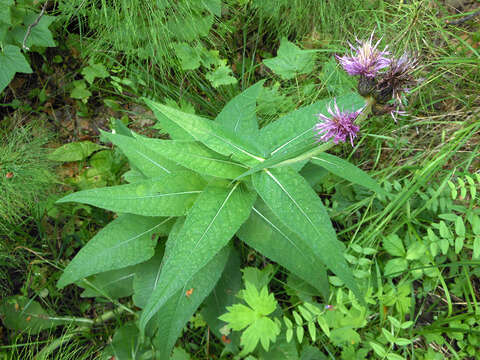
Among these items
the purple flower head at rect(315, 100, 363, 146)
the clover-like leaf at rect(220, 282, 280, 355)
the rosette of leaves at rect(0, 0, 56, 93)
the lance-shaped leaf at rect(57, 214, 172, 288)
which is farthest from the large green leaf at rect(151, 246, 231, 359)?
the rosette of leaves at rect(0, 0, 56, 93)

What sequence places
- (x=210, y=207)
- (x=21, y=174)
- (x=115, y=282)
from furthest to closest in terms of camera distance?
1. (x=21, y=174)
2. (x=115, y=282)
3. (x=210, y=207)

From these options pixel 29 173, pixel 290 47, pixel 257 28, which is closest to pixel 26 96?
pixel 29 173

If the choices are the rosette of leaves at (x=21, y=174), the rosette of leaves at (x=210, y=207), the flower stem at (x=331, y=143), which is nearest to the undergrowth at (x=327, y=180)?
the rosette of leaves at (x=21, y=174)

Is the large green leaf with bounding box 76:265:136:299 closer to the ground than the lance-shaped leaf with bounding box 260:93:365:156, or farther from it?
closer to the ground

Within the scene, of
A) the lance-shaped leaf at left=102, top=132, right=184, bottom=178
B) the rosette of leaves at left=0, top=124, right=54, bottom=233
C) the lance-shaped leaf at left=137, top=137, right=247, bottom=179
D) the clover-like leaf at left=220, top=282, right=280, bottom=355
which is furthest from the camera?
the rosette of leaves at left=0, top=124, right=54, bottom=233

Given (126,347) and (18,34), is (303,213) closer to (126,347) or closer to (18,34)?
(126,347)

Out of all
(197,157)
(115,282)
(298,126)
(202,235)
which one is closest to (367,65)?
(298,126)

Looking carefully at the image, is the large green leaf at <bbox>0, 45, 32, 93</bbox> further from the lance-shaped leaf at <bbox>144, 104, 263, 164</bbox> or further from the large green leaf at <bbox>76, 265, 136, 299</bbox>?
the lance-shaped leaf at <bbox>144, 104, 263, 164</bbox>
